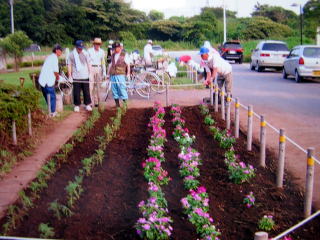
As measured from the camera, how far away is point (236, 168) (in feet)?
20.4

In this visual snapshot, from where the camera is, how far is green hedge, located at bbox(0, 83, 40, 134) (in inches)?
316

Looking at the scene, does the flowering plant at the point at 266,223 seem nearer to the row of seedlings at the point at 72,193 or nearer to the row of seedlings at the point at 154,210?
the row of seedlings at the point at 154,210

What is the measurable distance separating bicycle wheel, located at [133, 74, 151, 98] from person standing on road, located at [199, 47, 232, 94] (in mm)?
3344

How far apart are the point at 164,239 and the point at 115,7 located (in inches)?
2312

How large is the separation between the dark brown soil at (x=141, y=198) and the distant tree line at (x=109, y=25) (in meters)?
38.9

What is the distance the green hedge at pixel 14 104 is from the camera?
803 cm

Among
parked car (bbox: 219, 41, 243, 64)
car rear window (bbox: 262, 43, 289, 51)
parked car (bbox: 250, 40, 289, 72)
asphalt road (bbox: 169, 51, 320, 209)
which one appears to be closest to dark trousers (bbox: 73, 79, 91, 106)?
asphalt road (bbox: 169, 51, 320, 209)

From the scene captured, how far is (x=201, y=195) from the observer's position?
5293mm

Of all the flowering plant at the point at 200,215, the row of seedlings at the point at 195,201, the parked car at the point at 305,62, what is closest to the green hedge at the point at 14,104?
the row of seedlings at the point at 195,201

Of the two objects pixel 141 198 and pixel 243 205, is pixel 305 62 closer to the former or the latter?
pixel 243 205

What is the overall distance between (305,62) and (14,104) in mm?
13365

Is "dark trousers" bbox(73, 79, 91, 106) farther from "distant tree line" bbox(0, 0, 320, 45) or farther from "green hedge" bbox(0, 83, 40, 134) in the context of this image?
"distant tree line" bbox(0, 0, 320, 45)

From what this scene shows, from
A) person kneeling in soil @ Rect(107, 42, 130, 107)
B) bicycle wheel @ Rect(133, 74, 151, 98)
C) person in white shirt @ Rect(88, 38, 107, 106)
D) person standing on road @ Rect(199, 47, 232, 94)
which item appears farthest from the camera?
bicycle wheel @ Rect(133, 74, 151, 98)

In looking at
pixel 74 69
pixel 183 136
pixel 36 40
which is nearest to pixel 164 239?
pixel 183 136
